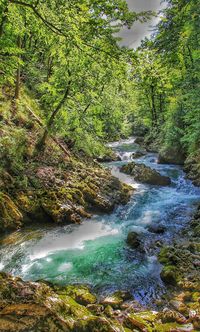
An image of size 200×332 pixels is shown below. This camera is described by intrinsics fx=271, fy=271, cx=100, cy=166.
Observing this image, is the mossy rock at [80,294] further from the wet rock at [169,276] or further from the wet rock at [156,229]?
the wet rock at [156,229]

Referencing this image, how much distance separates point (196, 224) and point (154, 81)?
7022mm

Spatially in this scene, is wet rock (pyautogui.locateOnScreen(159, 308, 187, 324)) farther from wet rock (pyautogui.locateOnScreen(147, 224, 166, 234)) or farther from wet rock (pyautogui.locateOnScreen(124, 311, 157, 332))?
wet rock (pyautogui.locateOnScreen(147, 224, 166, 234))

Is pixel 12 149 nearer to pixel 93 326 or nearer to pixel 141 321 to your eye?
pixel 141 321

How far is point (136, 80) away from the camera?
5.66m

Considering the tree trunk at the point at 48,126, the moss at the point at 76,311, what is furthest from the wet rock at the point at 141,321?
the tree trunk at the point at 48,126

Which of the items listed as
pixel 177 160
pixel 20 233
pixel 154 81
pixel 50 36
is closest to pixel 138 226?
pixel 20 233

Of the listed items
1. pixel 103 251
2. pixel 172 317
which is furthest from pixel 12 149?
pixel 172 317

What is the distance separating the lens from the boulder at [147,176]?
54.0 feet

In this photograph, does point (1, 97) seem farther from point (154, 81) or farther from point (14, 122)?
point (154, 81)

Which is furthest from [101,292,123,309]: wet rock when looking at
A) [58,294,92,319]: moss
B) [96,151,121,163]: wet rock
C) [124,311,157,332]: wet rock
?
[96,151,121,163]: wet rock

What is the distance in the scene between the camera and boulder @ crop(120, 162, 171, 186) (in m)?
16.5

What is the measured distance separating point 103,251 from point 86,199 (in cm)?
347

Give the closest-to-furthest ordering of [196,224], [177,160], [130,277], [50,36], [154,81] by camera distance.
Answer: [154,81]
[50,36]
[130,277]
[196,224]
[177,160]

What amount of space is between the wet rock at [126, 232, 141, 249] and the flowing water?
0.18m
